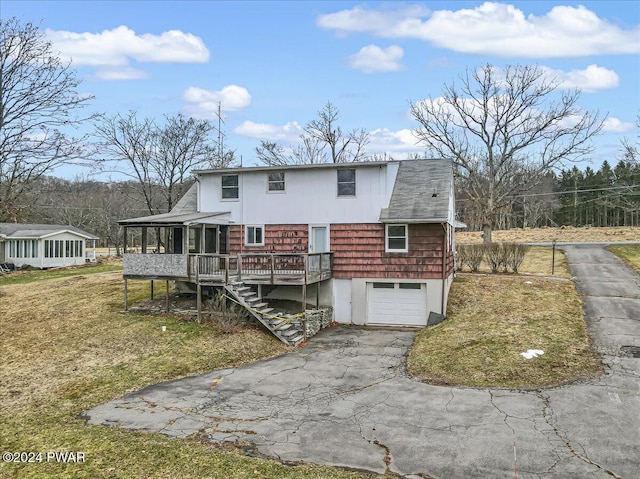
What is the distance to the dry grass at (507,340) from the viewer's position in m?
11.0

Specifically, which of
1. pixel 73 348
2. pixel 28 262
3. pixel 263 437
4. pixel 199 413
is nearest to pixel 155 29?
pixel 73 348

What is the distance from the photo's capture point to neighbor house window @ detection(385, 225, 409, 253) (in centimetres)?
1765

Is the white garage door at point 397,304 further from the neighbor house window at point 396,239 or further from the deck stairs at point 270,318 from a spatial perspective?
the deck stairs at point 270,318

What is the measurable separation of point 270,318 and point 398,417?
767 cm

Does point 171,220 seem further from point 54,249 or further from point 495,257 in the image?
point 54,249

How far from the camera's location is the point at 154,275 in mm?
16422

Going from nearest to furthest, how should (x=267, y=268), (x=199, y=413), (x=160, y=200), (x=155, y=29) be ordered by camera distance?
(x=199, y=413) < (x=267, y=268) < (x=155, y=29) < (x=160, y=200)

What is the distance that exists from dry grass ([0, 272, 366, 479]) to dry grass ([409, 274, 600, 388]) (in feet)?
16.4

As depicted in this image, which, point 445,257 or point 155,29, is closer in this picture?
point 445,257

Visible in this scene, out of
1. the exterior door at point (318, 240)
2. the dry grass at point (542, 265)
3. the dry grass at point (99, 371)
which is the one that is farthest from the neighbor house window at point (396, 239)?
the dry grass at point (542, 265)

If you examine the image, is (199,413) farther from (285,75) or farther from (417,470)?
(285,75)

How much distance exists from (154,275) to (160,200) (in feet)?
96.7

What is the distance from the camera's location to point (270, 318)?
15.7 meters

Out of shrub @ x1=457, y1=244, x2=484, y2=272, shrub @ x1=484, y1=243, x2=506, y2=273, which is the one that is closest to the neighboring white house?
shrub @ x1=457, y1=244, x2=484, y2=272
